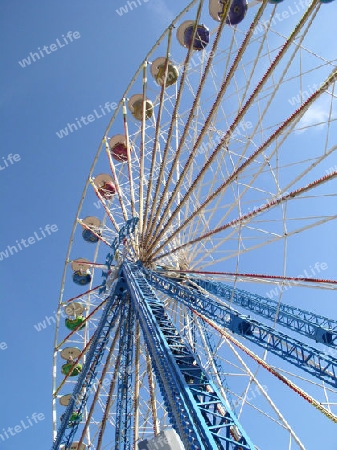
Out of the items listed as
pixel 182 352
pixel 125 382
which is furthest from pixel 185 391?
pixel 125 382

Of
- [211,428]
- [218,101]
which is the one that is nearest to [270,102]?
[218,101]

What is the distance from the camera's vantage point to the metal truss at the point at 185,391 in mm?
8602

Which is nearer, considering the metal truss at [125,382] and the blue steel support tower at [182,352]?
the blue steel support tower at [182,352]

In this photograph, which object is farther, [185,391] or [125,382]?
[125,382]

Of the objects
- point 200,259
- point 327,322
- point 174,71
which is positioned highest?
point 174,71

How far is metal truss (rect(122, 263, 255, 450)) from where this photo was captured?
860 cm

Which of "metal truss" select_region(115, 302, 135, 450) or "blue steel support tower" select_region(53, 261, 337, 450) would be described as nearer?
"blue steel support tower" select_region(53, 261, 337, 450)

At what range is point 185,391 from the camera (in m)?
9.58

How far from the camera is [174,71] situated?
17.0m

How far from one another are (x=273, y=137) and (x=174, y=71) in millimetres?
8850

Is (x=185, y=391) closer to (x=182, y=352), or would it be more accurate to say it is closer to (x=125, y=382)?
(x=182, y=352)

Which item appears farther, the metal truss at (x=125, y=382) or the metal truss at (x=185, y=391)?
the metal truss at (x=125, y=382)

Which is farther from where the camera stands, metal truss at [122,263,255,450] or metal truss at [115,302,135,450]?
metal truss at [115,302,135,450]

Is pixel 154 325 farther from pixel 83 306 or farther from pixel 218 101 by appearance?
pixel 83 306
